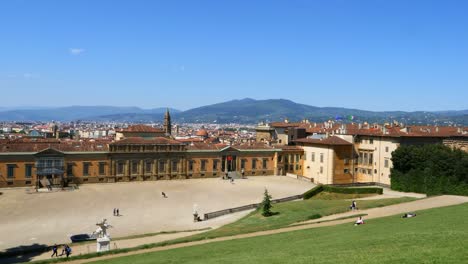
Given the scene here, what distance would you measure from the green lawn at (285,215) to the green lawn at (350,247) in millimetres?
5787

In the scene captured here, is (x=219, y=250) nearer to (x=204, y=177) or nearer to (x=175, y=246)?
(x=175, y=246)

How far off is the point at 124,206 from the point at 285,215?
1976 cm

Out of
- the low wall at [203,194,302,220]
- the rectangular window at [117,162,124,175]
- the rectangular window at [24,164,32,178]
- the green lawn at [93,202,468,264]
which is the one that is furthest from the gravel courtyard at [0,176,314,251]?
the green lawn at [93,202,468,264]

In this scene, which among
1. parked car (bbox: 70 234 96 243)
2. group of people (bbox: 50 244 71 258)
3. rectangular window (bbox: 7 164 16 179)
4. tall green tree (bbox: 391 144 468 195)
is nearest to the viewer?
group of people (bbox: 50 244 71 258)

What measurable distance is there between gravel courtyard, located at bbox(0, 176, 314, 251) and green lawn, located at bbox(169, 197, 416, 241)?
11.8 ft

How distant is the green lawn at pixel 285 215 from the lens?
1482 inches

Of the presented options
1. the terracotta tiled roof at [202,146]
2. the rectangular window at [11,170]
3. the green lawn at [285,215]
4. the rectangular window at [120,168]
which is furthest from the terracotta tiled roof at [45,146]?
the green lawn at [285,215]

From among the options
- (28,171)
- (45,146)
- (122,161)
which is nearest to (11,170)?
(28,171)

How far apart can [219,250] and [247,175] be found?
52402 mm

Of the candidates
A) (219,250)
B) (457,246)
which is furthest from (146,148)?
(457,246)

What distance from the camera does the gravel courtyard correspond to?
4147 centimetres

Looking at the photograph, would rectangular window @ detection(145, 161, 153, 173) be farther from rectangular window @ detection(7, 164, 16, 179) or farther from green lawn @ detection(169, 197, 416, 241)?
green lawn @ detection(169, 197, 416, 241)

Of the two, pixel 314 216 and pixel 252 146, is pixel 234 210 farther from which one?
pixel 252 146

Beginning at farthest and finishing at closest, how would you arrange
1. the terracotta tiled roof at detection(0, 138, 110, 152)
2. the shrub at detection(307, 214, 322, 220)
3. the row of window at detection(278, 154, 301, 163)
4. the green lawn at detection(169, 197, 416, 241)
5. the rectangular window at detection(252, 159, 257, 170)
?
the row of window at detection(278, 154, 301, 163)
the rectangular window at detection(252, 159, 257, 170)
the terracotta tiled roof at detection(0, 138, 110, 152)
the shrub at detection(307, 214, 322, 220)
the green lawn at detection(169, 197, 416, 241)
